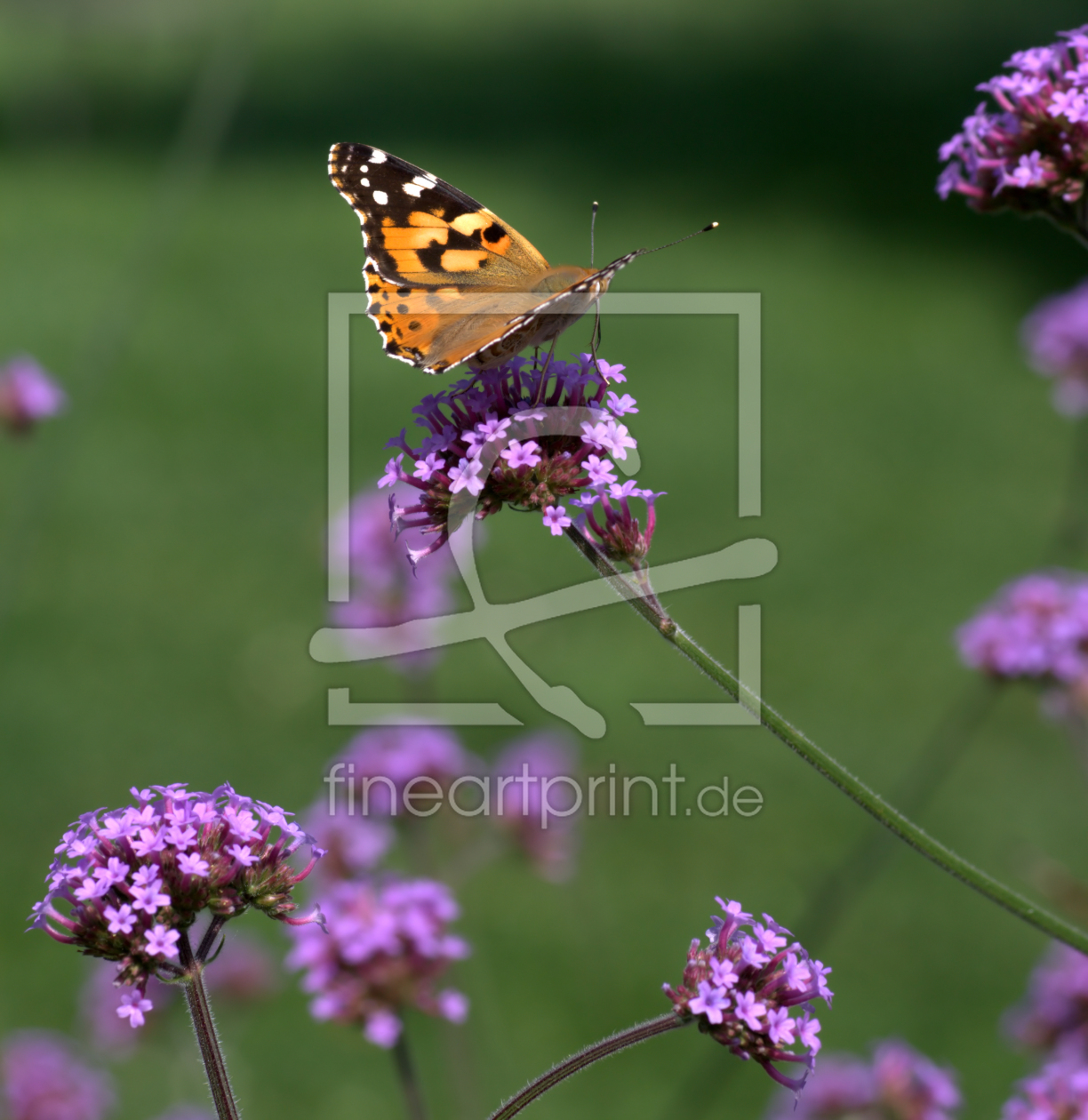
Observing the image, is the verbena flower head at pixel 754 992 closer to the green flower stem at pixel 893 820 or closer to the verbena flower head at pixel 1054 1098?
the green flower stem at pixel 893 820

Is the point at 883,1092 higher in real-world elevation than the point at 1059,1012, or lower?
lower

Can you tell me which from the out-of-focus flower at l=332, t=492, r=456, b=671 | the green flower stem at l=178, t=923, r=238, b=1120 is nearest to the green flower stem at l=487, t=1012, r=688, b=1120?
the green flower stem at l=178, t=923, r=238, b=1120

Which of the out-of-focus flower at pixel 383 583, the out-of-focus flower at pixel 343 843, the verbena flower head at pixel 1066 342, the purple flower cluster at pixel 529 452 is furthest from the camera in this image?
the verbena flower head at pixel 1066 342

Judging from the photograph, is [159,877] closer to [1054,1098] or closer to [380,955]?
[380,955]

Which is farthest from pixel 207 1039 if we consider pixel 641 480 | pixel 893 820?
pixel 641 480

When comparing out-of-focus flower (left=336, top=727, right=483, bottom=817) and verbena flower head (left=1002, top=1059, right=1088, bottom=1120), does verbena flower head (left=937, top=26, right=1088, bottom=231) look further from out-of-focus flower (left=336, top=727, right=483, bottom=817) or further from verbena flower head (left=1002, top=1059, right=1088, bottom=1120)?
out-of-focus flower (left=336, top=727, right=483, bottom=817)

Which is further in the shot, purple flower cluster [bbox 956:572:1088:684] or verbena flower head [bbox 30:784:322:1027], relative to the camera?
purple flower cluster [bbox 956:572:1088:684]

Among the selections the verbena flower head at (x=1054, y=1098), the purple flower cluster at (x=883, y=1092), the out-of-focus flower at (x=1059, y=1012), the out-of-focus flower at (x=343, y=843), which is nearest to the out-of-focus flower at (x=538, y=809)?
the out-of-focus flower at (x=343, y=843)
